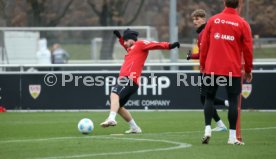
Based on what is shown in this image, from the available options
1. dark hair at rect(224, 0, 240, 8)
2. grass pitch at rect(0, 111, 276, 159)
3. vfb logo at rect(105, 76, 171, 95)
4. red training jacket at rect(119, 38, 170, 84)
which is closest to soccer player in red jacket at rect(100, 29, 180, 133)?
red training jacket at rect(119, 38, 170, 84)

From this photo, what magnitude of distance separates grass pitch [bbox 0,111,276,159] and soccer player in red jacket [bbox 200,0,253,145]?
0.61m

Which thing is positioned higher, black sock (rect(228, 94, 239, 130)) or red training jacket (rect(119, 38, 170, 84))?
red training jacket (rect(119, 38, 170, 84))

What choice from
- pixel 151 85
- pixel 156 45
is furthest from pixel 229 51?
pixel 151 85

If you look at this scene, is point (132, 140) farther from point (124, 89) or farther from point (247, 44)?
point (247, 44)

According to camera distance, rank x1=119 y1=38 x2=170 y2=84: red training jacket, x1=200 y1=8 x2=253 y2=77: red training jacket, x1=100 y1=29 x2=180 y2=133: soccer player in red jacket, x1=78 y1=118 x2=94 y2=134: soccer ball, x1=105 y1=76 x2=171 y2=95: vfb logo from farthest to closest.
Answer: x1=105 y1=76 x2=171 y2=95: vfb logo < x1=119 y1=38 x2=170 y2=84: red training jacket < x1=100 y1=29 x2=180 y2=133: soccer player in red jacket < x1=78 y1=118 x2=94 y2=134: soccer ball < x1=200 y1=8 x2=253 y2=77: red training jacket

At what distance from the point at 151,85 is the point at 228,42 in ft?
32.7

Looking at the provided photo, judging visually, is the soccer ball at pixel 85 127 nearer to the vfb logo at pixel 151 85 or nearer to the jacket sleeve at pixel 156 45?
the jacket sleeve at pixel 156 45

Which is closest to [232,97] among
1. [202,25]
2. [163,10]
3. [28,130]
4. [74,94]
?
[202,25]

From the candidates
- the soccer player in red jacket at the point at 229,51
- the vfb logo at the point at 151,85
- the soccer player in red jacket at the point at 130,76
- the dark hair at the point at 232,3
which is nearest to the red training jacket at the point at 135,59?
the soccer player in red jacket at the point at 130,76

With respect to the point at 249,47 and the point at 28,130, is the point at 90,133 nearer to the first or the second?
the point at 28,130

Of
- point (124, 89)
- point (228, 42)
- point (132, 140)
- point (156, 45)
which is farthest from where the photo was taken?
point (124, 89)

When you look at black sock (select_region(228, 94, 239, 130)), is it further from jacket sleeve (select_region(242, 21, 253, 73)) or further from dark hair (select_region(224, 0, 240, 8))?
dark hair (select_region(224, 0, 240, 8))

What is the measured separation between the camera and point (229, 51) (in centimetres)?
1133

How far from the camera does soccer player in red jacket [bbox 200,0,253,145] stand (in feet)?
37.0
